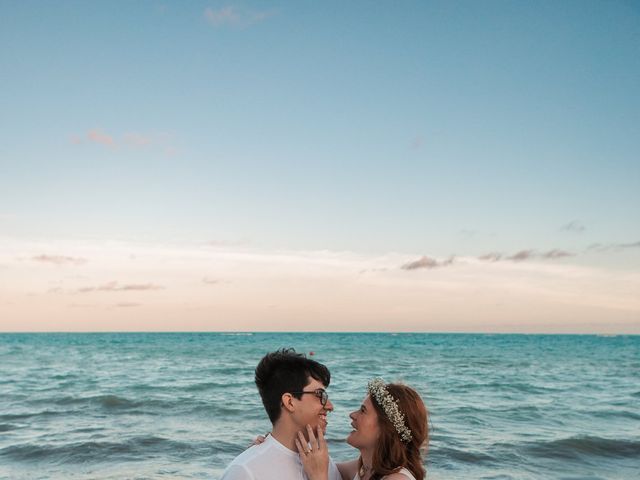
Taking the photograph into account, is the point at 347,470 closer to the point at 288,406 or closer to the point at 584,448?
the point at 288,406

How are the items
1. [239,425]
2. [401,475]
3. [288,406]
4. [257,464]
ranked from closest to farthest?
[257,464] < [288,406] < [401,475] < [239,425]

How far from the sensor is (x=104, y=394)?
798 inches

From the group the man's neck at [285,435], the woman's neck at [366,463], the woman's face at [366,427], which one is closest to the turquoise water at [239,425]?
the woman's neck at [366,463]

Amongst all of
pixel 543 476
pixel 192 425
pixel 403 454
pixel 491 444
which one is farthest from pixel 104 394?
pixel 403 454

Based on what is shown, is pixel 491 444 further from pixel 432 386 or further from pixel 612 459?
pixel 432 386

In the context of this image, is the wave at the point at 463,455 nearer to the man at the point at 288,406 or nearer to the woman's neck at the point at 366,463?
the woman's neck at the point at 366,463

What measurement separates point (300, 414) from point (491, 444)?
10.1 m

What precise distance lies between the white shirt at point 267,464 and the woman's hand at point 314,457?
0.05 metres

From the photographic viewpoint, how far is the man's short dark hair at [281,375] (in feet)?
11.2

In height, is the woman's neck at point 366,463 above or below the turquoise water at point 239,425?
above

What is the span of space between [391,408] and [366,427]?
219 mm

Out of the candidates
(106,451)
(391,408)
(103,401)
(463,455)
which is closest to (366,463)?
(391,408)

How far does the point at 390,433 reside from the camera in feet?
13.6

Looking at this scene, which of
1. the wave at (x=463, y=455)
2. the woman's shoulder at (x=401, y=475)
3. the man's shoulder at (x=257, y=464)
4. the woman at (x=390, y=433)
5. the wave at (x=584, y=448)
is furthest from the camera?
the wave at (x=584, y=448)
